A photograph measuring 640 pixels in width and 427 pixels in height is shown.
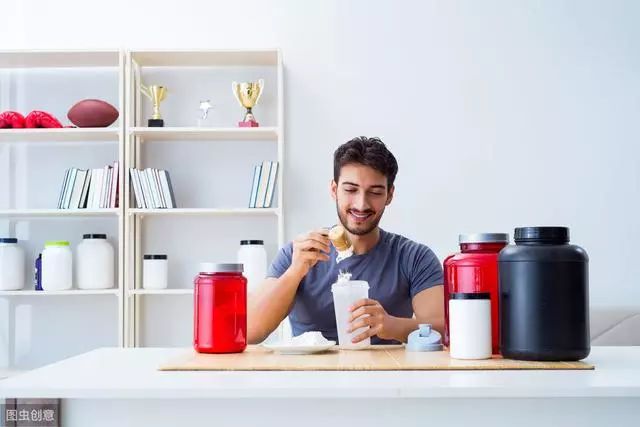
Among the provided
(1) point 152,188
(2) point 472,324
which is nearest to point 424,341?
(2) point 472,324

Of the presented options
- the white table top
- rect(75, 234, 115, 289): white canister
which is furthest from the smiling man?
rect(75, 234, 115, 289): white canister

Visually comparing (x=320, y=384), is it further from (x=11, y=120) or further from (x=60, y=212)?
(x=11, y=120)

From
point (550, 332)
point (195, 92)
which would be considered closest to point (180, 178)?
point (195, 92)

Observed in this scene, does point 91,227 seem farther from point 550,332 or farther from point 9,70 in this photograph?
point 550,332

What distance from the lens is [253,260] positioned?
12.8 ft

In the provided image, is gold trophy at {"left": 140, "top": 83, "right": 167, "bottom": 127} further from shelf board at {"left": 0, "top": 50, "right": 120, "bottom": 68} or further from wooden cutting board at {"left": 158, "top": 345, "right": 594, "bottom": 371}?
wooden cutting board at {"left": 158, "top": 345, "right": 594, "bottom": 371}

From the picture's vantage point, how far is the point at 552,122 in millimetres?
4164

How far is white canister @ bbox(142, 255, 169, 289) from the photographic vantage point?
399 centimetres

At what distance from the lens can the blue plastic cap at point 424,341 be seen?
180cm

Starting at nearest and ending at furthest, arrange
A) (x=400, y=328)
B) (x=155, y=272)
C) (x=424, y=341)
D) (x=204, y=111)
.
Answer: (x=424, y=341), (x=400, y=328), (x=155, y=272), (x=204, y=111)

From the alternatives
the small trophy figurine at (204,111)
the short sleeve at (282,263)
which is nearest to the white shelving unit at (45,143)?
the small trophy figurine at (204,111)

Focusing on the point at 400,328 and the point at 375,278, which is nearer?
the point at 400,328

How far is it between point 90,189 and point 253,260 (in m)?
0.81

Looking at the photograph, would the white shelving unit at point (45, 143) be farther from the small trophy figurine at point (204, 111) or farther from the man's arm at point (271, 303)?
the man's arm at point (271, 303)
